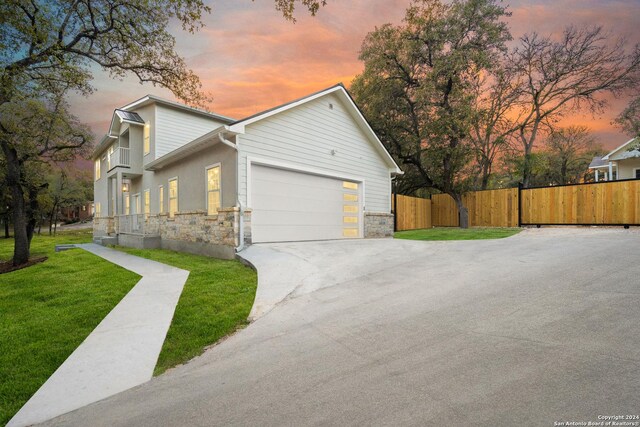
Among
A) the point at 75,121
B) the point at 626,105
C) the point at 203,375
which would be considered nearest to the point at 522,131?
the point at 626,105

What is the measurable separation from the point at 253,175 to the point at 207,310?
581 cm

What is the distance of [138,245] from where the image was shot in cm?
1402

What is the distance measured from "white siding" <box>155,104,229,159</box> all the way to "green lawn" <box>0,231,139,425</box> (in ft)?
28.6

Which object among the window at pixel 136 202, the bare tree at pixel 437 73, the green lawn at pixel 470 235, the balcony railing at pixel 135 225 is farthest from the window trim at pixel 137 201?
the bare tree at pixel 437 73

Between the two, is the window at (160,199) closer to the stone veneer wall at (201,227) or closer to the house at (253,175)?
the house at (253,175)

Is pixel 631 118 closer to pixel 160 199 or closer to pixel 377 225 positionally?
pixel 377 225

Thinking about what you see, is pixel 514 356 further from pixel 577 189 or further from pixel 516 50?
pixel 516 50

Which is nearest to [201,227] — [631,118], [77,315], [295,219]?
[295,219]

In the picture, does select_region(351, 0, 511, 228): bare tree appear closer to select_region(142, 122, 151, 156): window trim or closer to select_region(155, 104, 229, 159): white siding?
select_region(155, 104, 229, 159): white siding

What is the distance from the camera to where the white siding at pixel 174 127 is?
15.3 m

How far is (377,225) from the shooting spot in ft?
45.4

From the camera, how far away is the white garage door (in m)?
10.0

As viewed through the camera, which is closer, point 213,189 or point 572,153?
point 213,189

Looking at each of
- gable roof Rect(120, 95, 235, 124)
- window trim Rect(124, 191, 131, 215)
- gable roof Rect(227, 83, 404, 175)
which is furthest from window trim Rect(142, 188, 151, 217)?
gable roof Rect(227, 83, 404, 175)
